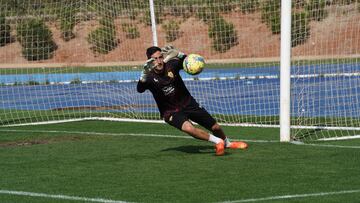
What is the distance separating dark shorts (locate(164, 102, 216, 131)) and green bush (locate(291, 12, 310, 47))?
392cm

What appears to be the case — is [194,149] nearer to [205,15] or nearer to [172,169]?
[172,169]

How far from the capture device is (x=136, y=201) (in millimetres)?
8984

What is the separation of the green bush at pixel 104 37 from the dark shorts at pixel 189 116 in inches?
374

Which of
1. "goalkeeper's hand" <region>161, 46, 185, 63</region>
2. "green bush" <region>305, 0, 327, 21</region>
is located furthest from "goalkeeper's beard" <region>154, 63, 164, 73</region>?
"green bush" <region>305, 0, 327, 21</region>

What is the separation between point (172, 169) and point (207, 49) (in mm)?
16917

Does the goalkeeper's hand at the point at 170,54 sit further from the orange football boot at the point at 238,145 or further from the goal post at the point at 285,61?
the goal post at the point at 285,61

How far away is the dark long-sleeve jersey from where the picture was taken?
1293 cm

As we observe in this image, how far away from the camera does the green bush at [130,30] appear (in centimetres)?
2334

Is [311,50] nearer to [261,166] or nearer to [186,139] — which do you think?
[186,139]

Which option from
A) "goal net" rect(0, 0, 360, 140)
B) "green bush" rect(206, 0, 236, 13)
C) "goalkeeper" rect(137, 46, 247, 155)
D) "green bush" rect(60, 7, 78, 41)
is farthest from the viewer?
"green bush" rect(60, 7, 78, 41)

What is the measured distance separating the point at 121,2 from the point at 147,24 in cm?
179

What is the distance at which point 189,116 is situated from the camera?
13.2m

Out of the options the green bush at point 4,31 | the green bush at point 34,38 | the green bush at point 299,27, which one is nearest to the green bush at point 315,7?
the green bush at point 299,27

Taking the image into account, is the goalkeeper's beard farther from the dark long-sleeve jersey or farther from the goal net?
the goal net
